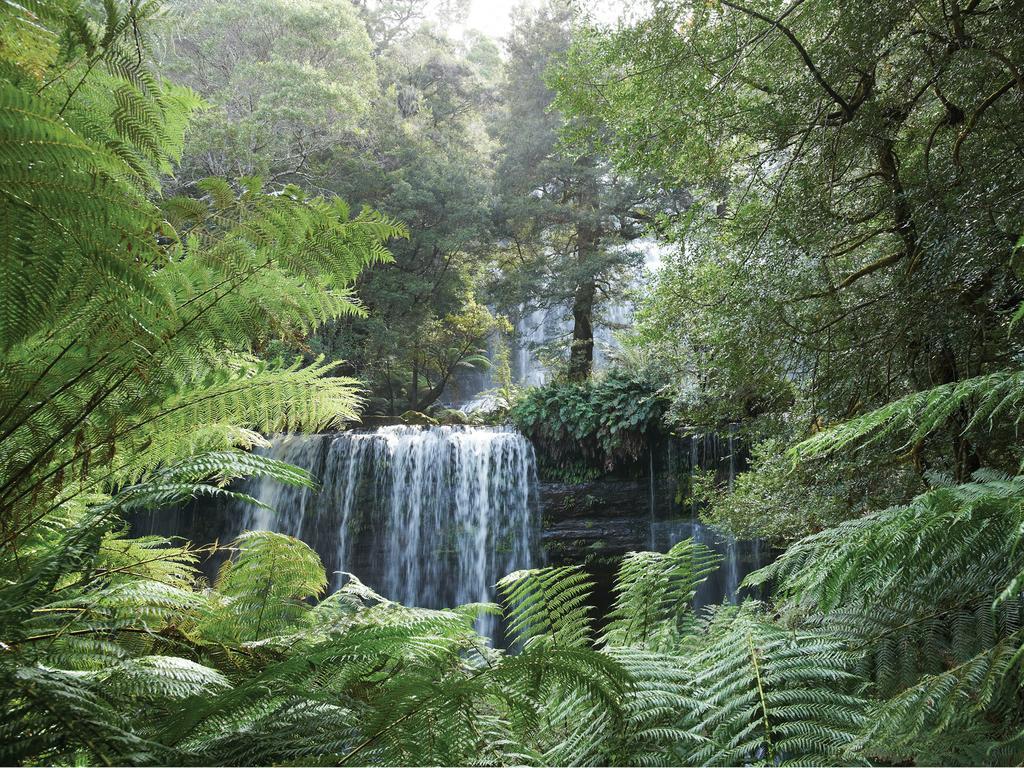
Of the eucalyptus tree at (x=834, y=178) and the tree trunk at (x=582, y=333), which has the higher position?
the tree trunk at (x=582, y=333)

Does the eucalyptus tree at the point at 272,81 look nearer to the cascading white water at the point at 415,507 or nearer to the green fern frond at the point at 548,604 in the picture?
the cascading white water at the point at 415,507

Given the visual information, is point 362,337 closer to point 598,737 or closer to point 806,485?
point 806,485

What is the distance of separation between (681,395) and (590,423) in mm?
3792

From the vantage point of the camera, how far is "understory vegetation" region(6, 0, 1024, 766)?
3.08 feet

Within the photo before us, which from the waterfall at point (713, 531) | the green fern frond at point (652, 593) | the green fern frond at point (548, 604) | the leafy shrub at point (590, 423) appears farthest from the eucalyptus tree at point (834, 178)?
the leafy shrub at point (590, 423)

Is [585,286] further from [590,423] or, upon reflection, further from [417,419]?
[417,419]

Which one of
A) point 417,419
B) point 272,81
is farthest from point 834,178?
point 272,81

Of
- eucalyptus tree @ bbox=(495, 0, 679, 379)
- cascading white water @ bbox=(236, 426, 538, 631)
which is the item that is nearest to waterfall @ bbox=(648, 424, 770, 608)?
cascading white water @ bbox=(236, 426, 538, 631)

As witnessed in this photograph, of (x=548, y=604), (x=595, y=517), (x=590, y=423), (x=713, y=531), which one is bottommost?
(x=548, y=604)

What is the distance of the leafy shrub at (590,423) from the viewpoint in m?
8.20

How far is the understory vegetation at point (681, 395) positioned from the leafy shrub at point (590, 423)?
368cm

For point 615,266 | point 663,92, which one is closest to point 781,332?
point 663,92

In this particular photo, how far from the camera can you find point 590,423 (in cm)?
848

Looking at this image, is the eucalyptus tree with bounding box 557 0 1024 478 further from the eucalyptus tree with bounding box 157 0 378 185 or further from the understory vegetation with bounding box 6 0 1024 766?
the eucalyptus tree with bounding box 157 0 378 185
